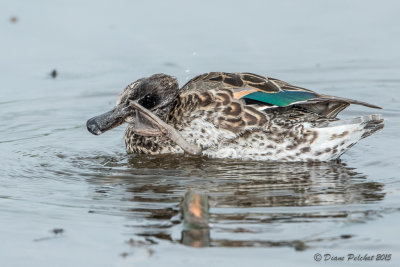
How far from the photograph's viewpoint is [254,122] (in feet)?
29.2

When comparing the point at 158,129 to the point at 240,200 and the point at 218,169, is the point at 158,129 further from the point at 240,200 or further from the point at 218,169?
the point at 240,200

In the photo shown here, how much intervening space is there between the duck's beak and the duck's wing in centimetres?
71

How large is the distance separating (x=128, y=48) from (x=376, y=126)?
587 centimetres

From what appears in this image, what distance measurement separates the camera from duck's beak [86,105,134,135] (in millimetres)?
9367

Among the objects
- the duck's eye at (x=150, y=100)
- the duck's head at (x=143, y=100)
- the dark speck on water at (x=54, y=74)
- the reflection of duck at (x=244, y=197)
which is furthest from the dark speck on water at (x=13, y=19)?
the reflection of duck at (x=244, y=197)

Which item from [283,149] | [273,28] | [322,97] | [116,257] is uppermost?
[273,28]

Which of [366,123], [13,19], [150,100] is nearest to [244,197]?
[366,123]

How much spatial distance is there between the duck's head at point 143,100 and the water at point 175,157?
0.45m

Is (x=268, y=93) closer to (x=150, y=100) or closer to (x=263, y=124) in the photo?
(x=263, y=124)

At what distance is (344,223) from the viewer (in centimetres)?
688

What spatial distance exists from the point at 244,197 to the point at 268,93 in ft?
5.24

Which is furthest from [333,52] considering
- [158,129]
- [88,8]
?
[158,129]

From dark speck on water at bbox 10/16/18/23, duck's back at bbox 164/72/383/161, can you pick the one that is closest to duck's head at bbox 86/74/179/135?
duck's back at bbox 164/72/383/161

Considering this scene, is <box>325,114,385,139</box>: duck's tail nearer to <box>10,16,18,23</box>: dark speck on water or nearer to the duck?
the duck
